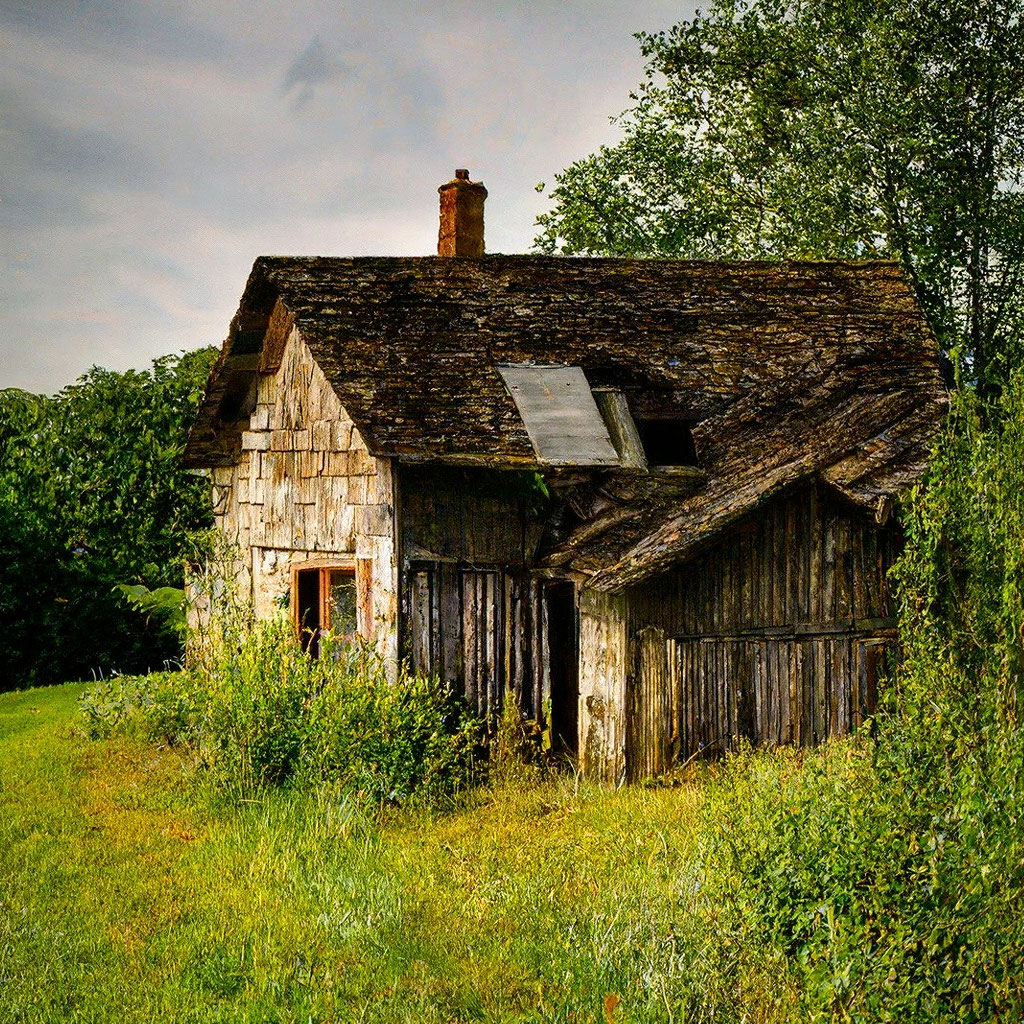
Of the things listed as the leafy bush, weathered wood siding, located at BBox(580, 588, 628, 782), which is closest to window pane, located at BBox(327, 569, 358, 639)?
the leafy bush

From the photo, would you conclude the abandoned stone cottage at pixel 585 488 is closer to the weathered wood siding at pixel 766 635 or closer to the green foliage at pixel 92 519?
the weathered wood siding at pixel 766 635

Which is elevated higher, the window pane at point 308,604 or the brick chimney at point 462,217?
the brick chimney at point 462,217

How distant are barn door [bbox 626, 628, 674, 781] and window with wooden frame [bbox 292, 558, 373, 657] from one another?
117 inches

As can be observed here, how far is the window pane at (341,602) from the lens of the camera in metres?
12.9

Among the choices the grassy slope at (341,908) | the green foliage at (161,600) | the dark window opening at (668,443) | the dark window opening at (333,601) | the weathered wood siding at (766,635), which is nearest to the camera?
the grassy slope at (341,908)

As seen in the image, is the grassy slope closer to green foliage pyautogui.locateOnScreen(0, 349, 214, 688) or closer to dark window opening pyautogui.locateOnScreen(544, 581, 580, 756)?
dark window opening pyautogui.locateOnScreen(544, 581, 580, 756)

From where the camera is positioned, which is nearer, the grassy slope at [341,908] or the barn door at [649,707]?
the grassy slope at [341,908]

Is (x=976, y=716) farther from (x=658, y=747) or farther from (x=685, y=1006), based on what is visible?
(x=658, y=747)

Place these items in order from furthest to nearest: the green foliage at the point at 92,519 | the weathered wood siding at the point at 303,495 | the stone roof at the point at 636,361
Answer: the green foliage at the point at 92,519
the weathered wood siding at the point at 303,495
the stone roof at the point at 636,361

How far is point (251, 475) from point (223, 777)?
4649 millimetres

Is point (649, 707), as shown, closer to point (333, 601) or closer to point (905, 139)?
point (333, 601)

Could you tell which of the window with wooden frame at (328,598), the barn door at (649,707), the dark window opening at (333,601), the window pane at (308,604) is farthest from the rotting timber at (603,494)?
the window pane at (308,604)

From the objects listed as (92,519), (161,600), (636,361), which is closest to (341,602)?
(161,600)

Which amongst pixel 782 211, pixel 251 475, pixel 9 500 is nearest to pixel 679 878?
pixel 251 475
